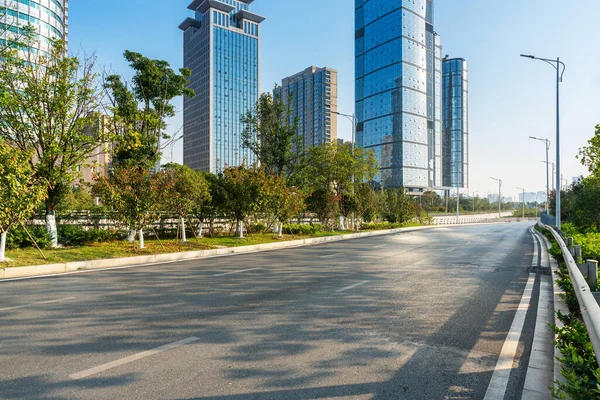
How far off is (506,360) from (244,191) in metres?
18.0

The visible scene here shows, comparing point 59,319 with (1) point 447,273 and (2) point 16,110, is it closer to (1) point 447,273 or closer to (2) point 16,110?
(1) point 447,273

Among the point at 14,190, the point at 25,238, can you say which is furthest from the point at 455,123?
the point at 14,190

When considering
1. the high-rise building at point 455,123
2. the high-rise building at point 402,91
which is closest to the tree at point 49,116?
the high-rise building at point 402,91

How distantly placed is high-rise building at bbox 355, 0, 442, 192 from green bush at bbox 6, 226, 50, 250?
123 metres

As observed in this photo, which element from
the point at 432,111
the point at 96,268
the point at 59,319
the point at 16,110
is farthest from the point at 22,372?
the point at 432,111

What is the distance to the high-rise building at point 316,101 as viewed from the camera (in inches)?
6845

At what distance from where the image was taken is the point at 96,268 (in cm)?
1259

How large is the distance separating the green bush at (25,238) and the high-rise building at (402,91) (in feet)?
403

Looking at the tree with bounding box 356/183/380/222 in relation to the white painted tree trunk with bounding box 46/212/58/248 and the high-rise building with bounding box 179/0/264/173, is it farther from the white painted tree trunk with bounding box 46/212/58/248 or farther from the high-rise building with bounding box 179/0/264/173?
the high-rise building with bounding box 179/0/264/173

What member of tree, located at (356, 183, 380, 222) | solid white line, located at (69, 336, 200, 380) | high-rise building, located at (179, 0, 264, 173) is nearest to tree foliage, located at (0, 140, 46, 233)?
solid white line, located at (69, 336, 200, 380)

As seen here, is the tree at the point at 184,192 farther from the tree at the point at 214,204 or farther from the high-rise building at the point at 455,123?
the high-rise building at the point at 455,123

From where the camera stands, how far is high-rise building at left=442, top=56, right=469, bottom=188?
16900 cm

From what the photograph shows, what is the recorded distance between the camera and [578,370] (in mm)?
3531

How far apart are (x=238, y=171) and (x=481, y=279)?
48.9 ft
